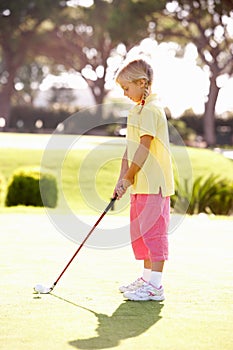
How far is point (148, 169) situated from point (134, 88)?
1.47ft

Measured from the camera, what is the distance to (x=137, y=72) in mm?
4547

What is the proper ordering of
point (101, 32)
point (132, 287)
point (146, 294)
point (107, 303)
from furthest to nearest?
point (101, 32) < point (132, 287) < point (146, 294) < point (107, 303)

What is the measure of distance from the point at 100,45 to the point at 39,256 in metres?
43.6

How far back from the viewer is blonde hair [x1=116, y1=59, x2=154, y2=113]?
455 cm

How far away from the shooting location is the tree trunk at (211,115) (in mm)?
39938

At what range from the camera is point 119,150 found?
20.6m

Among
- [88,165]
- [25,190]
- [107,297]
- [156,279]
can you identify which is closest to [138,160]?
[156,279]

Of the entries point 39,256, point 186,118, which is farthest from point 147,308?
point 186,118

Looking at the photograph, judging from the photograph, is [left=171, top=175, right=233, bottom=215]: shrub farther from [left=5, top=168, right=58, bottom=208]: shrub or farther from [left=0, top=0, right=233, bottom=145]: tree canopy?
[left=0, top=0, right=233, bottom=145]: tree canopy

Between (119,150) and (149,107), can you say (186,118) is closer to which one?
(119,150)

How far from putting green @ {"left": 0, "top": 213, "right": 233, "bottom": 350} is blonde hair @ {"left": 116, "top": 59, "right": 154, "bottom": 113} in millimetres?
1161

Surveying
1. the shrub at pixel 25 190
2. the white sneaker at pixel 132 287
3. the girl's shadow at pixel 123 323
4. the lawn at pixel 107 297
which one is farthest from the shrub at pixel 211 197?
the girl's shadow at pixel 123 323

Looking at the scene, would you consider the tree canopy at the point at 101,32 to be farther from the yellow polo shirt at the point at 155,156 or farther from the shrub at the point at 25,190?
the yellow polo shirt at the point at 155,156

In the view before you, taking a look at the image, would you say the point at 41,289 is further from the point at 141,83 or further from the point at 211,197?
the point at 211,197
